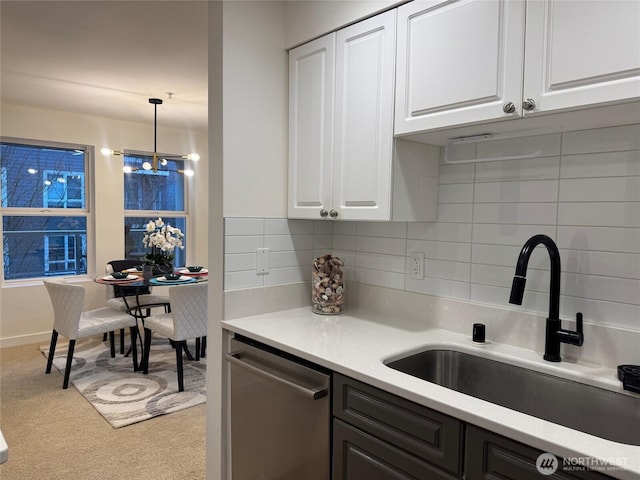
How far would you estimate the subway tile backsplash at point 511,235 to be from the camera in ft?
4.37

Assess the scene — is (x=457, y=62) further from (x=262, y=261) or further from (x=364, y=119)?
(x=262, y=261)

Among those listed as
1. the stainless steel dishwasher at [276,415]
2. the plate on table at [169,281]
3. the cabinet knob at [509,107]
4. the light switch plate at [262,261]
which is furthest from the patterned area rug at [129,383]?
the cabinet knob at [509,107]

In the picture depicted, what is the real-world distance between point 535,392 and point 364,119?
1.14 meters

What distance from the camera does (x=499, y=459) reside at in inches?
39.6

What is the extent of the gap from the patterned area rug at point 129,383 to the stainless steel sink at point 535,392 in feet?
6.77

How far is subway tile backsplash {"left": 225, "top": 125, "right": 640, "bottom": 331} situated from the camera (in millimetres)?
1331

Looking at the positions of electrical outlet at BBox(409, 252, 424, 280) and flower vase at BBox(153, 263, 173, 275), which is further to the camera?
flower vase at BBox(153, 263, 173, 275)

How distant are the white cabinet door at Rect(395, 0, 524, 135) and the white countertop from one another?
78cm

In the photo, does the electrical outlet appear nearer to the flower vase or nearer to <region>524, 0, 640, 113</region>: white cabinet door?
<region>524, 0, 640, 113</region>: white cabinet door

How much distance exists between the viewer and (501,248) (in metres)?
1.61

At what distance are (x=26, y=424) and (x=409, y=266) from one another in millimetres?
2614

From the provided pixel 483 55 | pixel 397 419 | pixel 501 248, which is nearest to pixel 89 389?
pixel 397 419

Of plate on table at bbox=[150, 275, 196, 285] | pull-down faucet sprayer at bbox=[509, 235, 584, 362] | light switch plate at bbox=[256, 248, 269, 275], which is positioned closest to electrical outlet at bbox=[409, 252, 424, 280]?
pull-down faucet sprayer at bbox=[509, 235, 584, 362]

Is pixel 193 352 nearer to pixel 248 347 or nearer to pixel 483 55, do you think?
pixel 248 347
